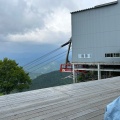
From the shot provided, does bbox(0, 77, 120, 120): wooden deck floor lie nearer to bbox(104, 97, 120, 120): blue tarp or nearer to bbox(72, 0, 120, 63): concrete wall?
bbox(104, 97, 120, 120): blue tarp

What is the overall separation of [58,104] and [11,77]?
57.0ft

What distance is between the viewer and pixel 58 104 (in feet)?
13.9

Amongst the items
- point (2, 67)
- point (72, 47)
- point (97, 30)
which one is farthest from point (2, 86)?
point (97, 30)

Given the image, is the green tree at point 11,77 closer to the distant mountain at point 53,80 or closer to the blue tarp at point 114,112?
the distant mountain at point 53,80

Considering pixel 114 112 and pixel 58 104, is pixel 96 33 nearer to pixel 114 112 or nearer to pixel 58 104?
pixel 58 104

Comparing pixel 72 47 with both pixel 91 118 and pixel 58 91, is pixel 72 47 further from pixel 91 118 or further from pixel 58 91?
pixel 91 118

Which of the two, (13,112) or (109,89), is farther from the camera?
(109,89)

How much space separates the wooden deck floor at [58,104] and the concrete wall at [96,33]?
1714 cm

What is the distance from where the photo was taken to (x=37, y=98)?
4.76 meters

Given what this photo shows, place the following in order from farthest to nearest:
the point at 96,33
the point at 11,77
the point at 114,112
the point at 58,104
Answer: the point at 96,33
the point at 11,77
the point at 58,104
the point at 114,112

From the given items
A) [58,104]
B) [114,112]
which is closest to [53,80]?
[58,104]

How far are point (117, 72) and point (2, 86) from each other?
36.3 ft

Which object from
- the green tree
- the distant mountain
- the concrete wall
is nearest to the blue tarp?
the green tree

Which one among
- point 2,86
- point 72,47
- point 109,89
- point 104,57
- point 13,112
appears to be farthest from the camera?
point 72,47
